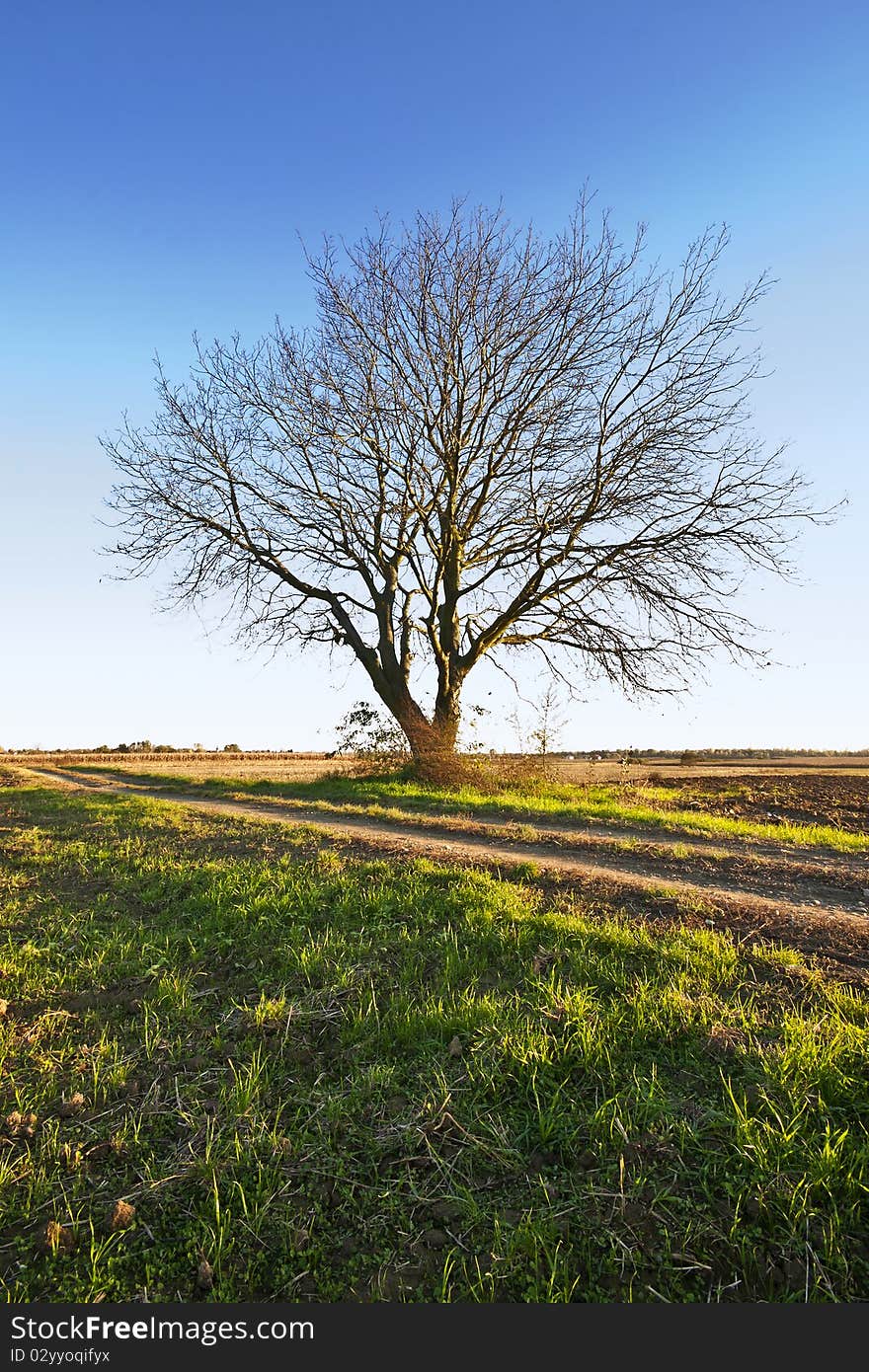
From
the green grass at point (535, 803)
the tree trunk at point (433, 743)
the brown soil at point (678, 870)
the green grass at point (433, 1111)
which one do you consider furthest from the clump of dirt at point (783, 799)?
the green grass at point (433, 1111)

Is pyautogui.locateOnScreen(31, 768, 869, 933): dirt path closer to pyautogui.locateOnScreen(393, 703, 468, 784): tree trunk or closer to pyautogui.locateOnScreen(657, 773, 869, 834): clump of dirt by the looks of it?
pyautogui.locateOnScreen(657, 773, 869, 834): clump of dirt

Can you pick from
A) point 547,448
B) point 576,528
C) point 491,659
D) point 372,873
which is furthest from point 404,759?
point 372,873

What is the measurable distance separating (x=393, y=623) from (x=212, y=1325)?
16906 mm

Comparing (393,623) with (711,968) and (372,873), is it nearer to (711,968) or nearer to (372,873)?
(372,873)

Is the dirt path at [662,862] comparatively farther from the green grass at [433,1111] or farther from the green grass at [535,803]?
the green grass at [433,1111]

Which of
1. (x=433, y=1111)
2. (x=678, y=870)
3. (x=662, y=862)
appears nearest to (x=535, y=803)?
(x=662, y=862)

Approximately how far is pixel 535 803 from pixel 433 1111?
9.29 metres

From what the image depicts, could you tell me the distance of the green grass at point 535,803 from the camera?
10.0 m

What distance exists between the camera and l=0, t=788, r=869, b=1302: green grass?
109 inches

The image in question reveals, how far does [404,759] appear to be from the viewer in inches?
656

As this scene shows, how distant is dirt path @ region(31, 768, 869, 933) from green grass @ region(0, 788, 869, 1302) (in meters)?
1.25

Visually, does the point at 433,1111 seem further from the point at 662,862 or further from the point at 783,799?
the point at 783,799

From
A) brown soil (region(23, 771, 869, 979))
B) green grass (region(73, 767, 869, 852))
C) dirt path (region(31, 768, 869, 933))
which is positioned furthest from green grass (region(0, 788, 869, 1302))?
green grass (region(73, 767, 869, 852))

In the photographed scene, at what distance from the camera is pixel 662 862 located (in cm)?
796
